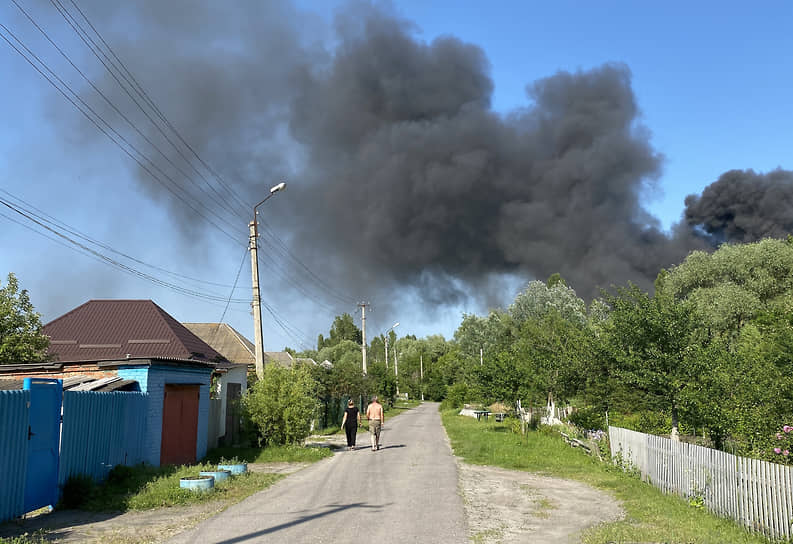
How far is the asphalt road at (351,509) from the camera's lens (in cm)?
817

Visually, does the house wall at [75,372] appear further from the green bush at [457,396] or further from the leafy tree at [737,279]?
the green bush at [457,396]

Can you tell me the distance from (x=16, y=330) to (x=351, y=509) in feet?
38.0

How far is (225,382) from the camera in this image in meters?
25.9

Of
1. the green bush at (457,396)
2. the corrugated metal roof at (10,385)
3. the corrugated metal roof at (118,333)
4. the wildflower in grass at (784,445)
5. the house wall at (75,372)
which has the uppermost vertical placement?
the corrugated metal roof at (118,333)

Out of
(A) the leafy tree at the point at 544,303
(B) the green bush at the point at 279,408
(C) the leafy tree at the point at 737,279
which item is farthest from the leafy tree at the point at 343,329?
(B) the green bush at the point at 279,408

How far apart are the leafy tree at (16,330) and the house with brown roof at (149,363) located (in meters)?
0.67

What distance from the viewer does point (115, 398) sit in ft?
42.6

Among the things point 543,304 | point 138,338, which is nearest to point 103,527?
point 138,338

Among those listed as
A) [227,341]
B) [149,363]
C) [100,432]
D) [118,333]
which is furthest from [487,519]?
[227,341]

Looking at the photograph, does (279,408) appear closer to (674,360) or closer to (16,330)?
(16,330)

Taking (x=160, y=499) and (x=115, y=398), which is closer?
(x=160, y=499)

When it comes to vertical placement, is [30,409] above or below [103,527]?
above

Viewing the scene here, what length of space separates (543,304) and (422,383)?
3773 centimetres

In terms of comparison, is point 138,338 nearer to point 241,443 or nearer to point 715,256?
point 241,443
